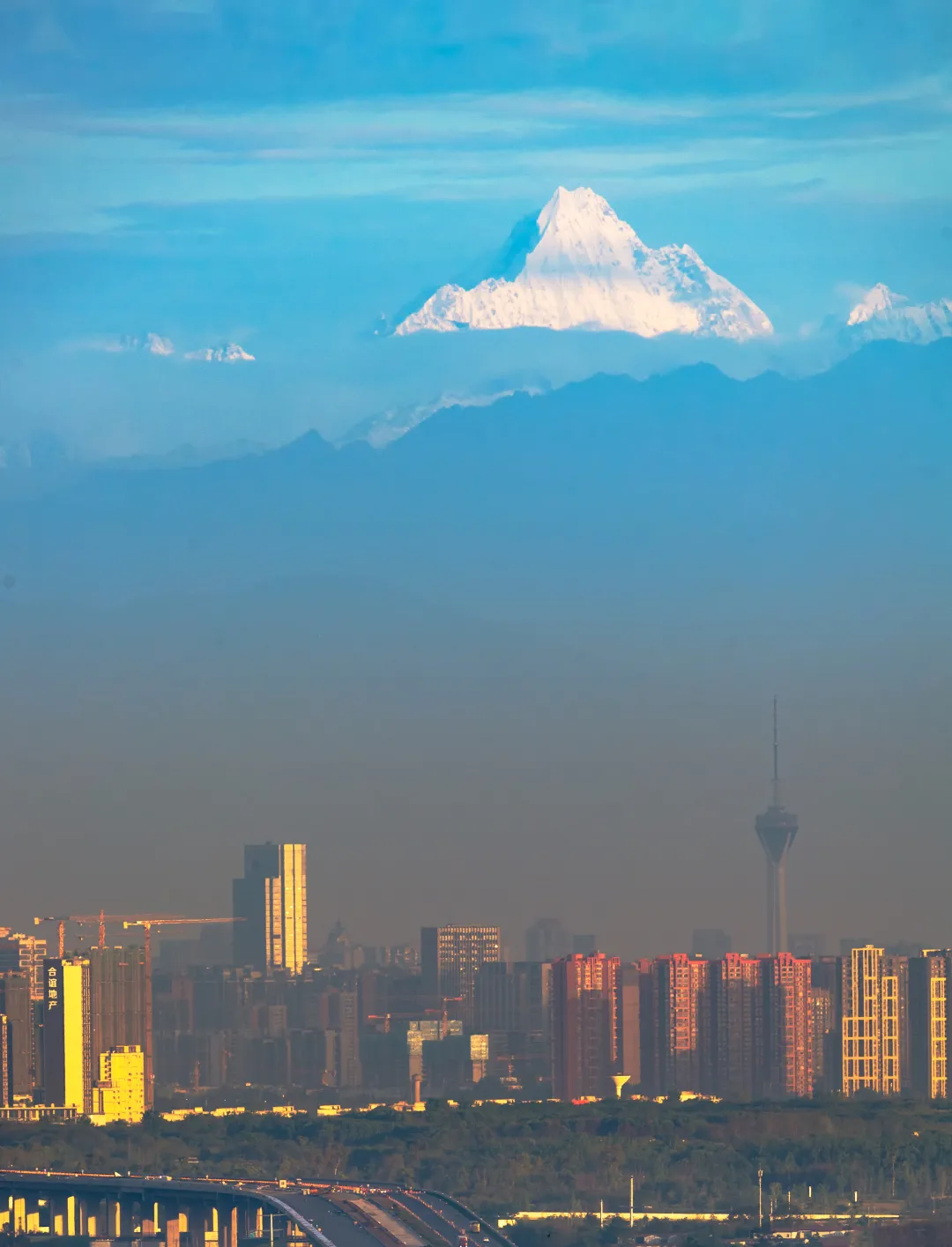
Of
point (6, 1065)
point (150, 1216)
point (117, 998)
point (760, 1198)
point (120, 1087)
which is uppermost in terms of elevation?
point (117, 998)

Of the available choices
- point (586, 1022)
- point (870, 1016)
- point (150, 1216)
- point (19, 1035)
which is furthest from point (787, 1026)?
point (150, 1216)

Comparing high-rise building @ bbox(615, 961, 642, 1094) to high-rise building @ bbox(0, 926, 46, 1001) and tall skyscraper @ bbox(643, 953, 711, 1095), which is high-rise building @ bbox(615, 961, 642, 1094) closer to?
tall skyscraper @ bbox(643, 953, 711, 1095)

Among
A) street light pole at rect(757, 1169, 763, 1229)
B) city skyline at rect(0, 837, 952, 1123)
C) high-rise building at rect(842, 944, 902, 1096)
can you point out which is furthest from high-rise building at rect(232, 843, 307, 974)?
street light pole at rect(757, 1169, 763, 1229)

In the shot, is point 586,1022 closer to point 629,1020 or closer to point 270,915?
point 629,1020

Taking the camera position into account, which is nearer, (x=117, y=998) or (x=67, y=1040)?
(x=67, y=1040)

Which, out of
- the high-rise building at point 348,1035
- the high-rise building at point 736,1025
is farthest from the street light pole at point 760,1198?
the high-rise building at point 348,1035

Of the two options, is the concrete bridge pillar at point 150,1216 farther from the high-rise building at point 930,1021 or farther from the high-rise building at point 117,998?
the high-rise building at point 930,1021
